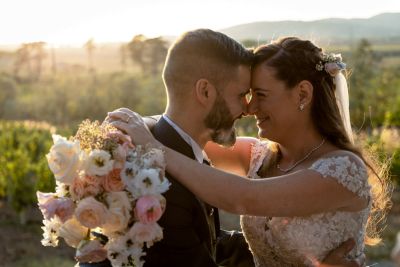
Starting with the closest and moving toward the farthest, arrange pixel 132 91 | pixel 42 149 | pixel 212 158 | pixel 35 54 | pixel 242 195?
pixel 242 195 < pixel 212 158 < pixel 42 149 < pixel 132 91 < pixel 35 54

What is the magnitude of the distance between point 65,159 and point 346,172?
1.64 m

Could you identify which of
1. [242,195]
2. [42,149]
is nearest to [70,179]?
[242,195]

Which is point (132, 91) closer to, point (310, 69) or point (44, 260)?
point (44, 260)

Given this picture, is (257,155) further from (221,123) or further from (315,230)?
(221,123)

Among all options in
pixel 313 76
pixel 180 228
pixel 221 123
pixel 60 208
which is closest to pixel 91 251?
pixel 60 208

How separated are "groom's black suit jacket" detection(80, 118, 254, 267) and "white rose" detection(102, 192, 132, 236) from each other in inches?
15.3

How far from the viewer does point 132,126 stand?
3273 mm

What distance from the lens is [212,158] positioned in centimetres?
457

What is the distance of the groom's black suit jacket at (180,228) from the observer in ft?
10.7

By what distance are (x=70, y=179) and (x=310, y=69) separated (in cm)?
166

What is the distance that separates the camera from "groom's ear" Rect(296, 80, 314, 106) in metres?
3.88

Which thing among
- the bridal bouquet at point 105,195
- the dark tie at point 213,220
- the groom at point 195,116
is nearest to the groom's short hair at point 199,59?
the groom at point 195,116

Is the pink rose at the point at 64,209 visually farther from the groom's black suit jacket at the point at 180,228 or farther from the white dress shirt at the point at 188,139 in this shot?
the white dress shirt at the point at 188,139

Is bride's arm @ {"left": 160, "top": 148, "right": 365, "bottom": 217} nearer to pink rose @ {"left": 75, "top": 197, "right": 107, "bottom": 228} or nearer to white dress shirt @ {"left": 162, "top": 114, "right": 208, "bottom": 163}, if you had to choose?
white dress shirt @ {"left": 162, "top": 114, "right": 208, "bottom": 163}
